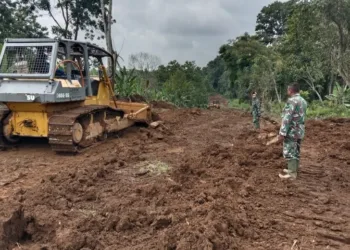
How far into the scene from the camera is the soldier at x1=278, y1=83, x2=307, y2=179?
6.85 m

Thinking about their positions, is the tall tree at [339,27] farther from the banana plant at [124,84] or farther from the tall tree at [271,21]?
the tall tree at [271,21]

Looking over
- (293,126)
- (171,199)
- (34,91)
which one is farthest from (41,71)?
(293,126)

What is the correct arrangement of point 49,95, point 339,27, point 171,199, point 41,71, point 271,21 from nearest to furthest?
point 171,199 → point 49,95 → point 41,71 → point 339,27 → point 271,21

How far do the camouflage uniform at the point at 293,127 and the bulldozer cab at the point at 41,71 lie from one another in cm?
445

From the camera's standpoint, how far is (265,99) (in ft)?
92.1

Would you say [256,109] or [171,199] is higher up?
[256,109]

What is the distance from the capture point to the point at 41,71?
8875 millimetres

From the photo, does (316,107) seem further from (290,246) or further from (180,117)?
(290,246)

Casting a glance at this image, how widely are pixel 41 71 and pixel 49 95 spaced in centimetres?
80

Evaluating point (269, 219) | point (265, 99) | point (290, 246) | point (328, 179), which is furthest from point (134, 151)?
point (265, 99)

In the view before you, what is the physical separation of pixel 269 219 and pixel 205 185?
4.75 ft

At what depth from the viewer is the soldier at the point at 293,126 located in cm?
685

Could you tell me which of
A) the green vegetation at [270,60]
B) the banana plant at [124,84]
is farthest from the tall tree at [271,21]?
the banana plant at [124,84]

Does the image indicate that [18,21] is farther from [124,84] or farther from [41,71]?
[41,71]
